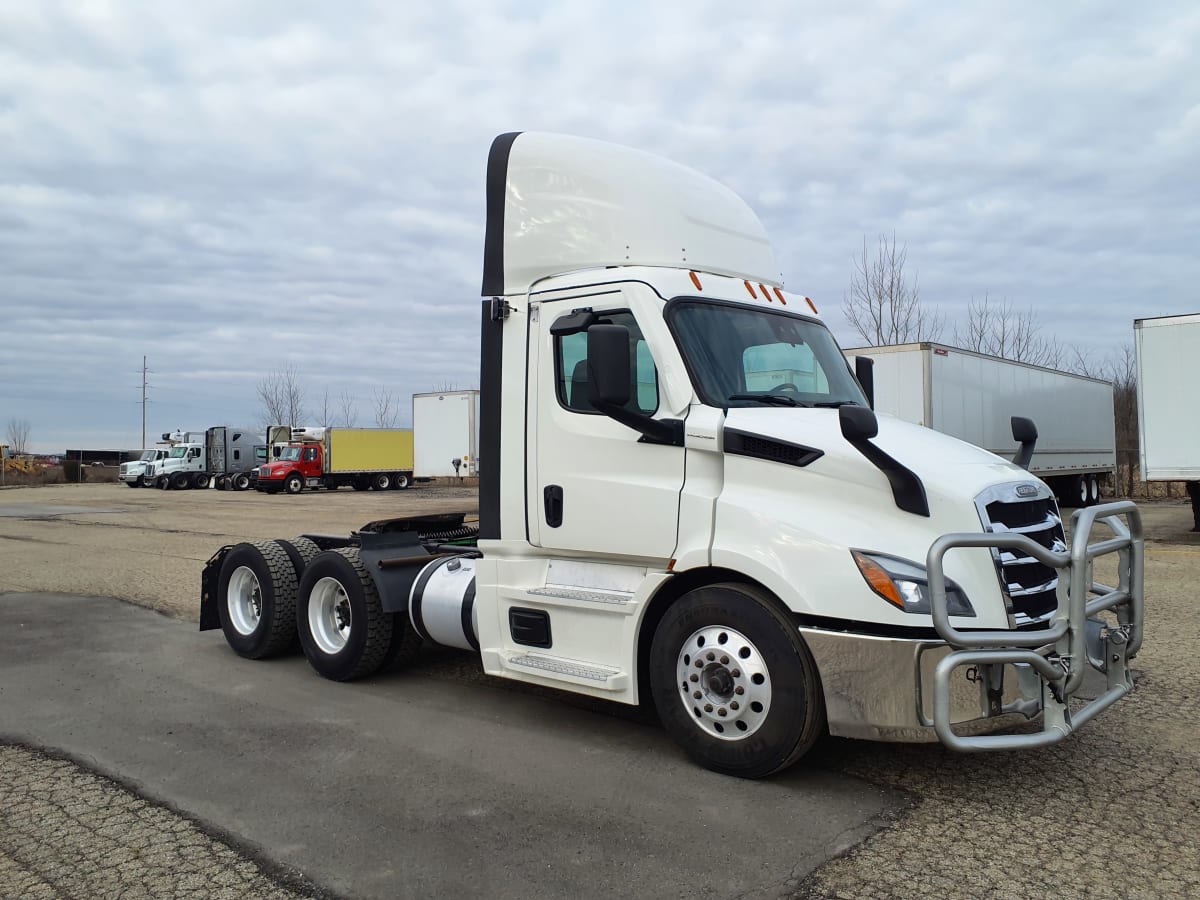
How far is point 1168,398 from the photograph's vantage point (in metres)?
16.0

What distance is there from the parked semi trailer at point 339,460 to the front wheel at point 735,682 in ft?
133

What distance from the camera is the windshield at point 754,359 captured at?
4.95 m

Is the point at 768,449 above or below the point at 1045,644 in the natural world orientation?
above

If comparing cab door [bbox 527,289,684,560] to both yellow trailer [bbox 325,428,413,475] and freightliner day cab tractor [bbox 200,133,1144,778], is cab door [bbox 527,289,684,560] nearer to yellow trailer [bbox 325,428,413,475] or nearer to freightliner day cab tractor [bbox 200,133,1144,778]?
freightliner day cab tractor [bbox 200,133,1144,778]

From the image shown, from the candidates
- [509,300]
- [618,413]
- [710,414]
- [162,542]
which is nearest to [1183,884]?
[710,414]

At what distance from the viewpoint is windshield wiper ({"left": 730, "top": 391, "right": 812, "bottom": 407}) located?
498 cm

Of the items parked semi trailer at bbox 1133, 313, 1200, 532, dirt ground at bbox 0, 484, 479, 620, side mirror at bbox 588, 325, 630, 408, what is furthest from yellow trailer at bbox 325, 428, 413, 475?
side mirror at bbox 588, 325, 630, 408

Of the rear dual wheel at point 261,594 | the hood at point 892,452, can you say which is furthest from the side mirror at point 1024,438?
the rear dual wheel at point 261,594

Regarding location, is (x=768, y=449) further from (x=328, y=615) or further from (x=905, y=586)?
(x=328, y=615)

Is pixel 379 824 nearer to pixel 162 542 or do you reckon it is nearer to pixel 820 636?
pixel 820 636

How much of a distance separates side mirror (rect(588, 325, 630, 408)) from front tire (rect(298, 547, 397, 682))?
115 inches

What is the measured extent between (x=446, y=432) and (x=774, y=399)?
102 ft

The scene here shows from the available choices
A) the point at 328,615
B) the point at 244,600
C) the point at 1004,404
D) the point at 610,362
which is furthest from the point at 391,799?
the point at 1004,404

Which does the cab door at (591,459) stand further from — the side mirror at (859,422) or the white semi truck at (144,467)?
the white semi truck at (144,467)
